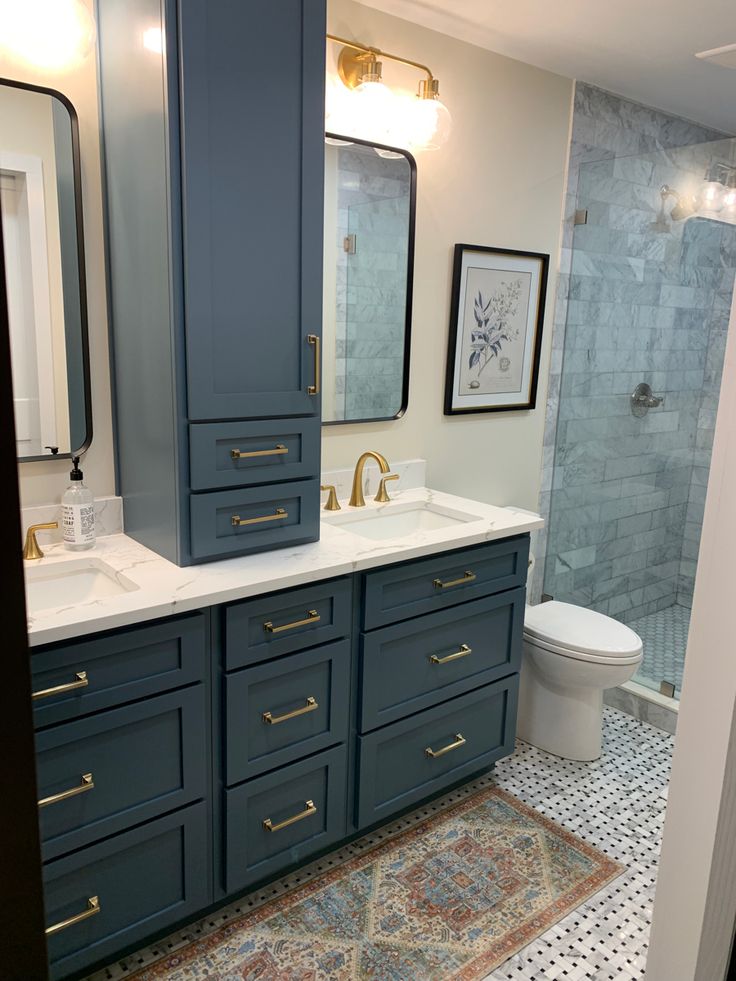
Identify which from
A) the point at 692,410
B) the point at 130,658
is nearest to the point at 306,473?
the point at 130,658

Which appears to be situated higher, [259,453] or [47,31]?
[47,31]

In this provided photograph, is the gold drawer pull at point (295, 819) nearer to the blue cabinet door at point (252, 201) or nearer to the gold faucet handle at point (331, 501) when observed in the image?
the gold faucet handle at point (331, 501)

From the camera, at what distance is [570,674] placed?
2.63 meters

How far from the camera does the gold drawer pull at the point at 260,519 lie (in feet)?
6.31

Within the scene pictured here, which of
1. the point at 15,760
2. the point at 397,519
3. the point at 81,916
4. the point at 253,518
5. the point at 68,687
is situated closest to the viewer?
the point at 15,760

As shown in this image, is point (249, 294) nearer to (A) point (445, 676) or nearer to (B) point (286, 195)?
(B) point (286, 195)

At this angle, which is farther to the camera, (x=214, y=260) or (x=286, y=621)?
(x=286, y=621)

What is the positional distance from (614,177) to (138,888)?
2911 millimetres

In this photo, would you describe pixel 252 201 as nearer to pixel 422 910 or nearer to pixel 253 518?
pixel 253 518

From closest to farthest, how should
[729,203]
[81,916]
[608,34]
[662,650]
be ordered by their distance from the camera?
[81,916], [608,34], [729,203], [662,650]

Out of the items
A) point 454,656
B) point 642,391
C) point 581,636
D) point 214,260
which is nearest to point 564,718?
point 581,636

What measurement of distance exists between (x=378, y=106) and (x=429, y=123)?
0.60 ft

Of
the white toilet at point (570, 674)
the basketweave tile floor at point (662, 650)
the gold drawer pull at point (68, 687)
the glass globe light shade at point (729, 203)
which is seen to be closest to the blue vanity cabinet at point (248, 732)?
the gold drawer pull at point (68, 687)

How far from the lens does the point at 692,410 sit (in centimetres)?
319
